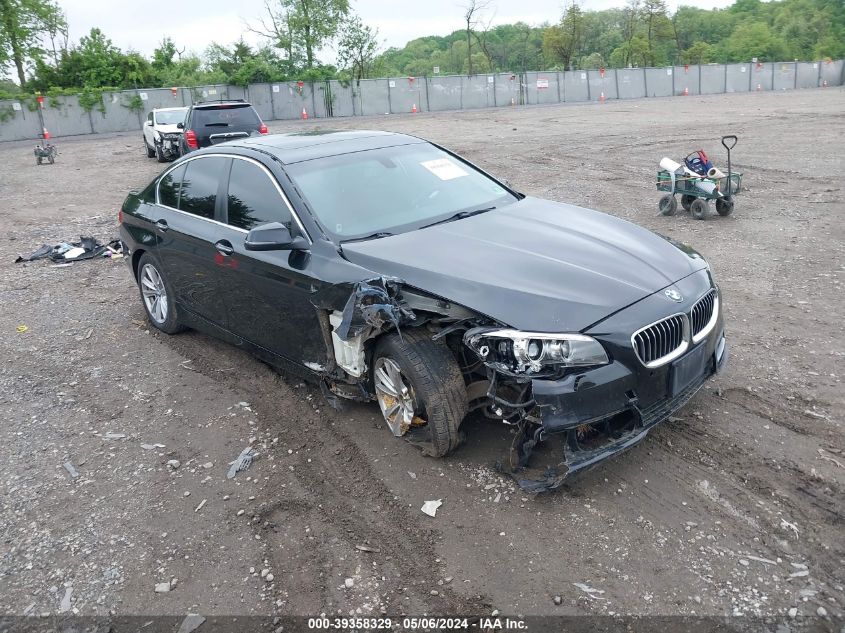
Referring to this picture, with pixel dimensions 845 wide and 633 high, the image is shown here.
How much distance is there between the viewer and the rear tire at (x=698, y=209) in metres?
10.1

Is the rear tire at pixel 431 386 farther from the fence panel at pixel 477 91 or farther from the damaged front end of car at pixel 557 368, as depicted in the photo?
the fence panel at pixel 477 91

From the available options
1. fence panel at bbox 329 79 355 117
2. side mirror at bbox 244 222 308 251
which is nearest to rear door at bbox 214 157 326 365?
side mirror at bbox 244 222 308 251

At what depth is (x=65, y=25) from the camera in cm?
5397

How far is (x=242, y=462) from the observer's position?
436 cm

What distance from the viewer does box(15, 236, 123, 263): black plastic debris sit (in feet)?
31.8

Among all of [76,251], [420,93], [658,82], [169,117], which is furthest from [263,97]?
[76,251]

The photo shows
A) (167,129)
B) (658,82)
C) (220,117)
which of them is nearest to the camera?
(220,117)

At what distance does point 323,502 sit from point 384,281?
1247mm

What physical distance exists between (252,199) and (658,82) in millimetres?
47867

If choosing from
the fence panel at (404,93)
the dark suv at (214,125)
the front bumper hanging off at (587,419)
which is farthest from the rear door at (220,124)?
the fence panel at (404,93)

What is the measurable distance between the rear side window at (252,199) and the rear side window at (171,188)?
2.97ft

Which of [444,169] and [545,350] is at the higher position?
[444,169]

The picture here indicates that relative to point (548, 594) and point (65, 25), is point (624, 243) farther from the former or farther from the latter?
point (65, 25)

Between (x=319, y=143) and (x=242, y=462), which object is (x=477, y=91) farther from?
(x=242, y=462)
